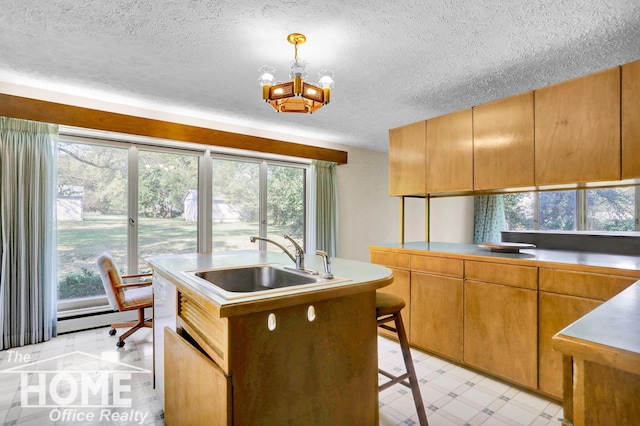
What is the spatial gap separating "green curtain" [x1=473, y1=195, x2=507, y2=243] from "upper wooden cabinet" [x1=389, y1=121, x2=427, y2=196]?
11.9 feet

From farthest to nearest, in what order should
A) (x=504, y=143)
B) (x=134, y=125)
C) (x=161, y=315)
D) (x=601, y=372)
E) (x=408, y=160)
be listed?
(x=134, y=125)
(x=408, y=160)
(x=504, y=143)
(x=161, y=315)
(x=601, y=372)

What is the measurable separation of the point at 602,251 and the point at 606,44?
151cm

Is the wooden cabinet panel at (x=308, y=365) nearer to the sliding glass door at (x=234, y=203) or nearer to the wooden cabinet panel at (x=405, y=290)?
the wooden cabinet panel at (x=405, y=290)

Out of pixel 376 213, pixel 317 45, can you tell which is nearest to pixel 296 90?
pixel 317 45

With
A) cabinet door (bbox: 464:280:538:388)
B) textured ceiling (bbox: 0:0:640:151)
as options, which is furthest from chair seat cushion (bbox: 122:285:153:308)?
cabinet door (bbox: 464:280:538:388)

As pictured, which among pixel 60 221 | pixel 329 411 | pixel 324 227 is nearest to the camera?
pixel 329 411

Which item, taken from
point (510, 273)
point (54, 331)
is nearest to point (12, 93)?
point (54, 331)

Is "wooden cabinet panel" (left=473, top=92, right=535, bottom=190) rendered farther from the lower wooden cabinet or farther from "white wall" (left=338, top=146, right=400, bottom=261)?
"white wall" (left=338, top=146, right=400, bottom=261)

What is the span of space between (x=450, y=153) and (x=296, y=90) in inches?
62.3

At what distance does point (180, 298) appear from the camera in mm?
1593

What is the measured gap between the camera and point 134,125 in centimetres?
343

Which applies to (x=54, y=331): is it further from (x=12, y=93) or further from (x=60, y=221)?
(x=12, y=93)

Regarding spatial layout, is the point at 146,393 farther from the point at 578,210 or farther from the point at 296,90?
the point at 578,210

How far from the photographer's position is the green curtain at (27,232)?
2.87m
